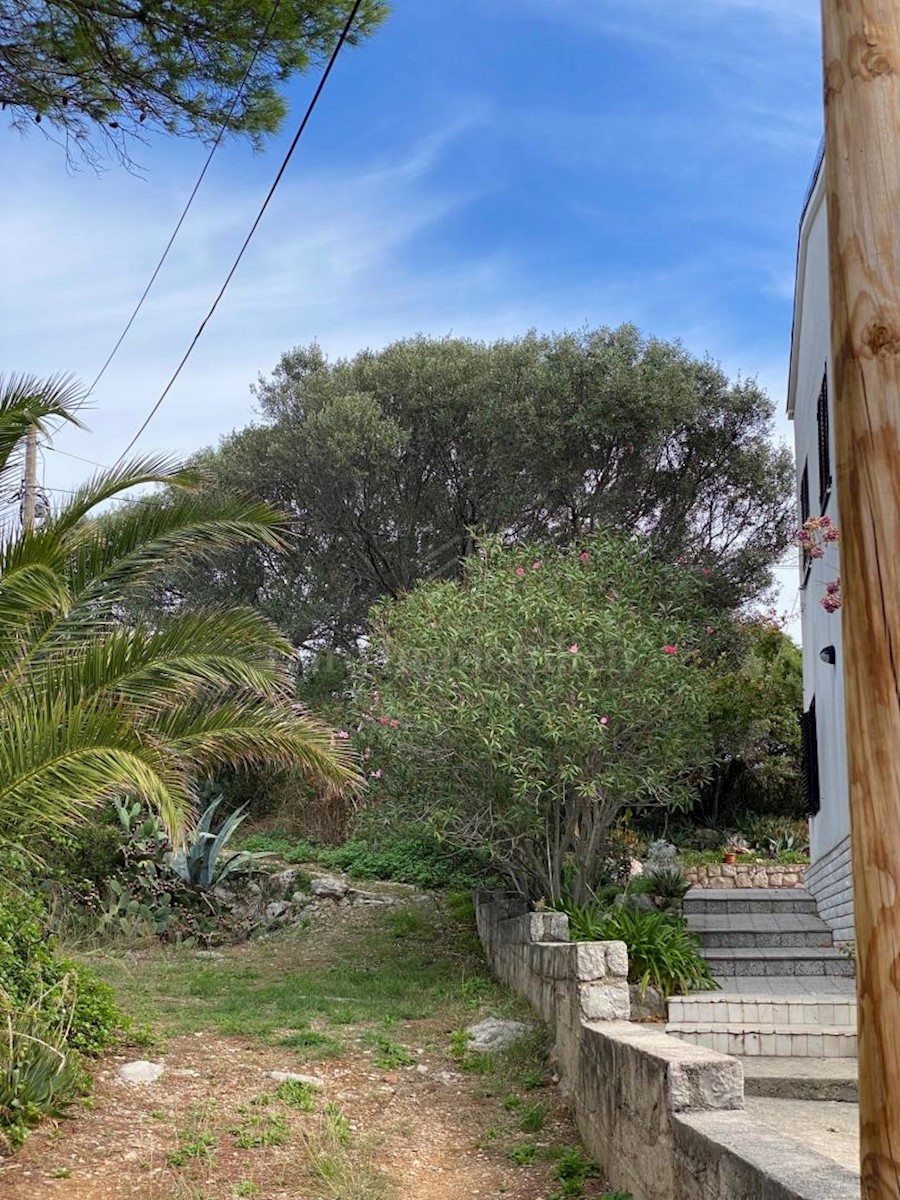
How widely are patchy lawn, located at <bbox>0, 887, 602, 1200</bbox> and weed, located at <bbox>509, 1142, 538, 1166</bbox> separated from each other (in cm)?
2

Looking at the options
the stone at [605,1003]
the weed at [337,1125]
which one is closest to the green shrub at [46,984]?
the weed at [337,1125]

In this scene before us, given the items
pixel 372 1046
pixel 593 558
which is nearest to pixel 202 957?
pixel 372 1046

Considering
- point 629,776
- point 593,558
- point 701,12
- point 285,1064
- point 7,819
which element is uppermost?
point 701,12

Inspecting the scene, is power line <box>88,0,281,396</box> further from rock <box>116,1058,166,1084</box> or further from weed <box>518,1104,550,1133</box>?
weed <box>518,1104,550,1133</box>

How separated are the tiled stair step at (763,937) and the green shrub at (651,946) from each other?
1.25 meters

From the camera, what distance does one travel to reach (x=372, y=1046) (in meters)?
7.80

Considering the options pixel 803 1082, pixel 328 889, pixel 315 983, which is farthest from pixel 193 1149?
pixel 328 889

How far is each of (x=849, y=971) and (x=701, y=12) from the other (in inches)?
290

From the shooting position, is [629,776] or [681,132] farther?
[629,776]

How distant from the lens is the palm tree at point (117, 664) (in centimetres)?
611

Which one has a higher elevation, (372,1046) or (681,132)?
(681,132)

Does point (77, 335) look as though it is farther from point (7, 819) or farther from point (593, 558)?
point (7, 819)

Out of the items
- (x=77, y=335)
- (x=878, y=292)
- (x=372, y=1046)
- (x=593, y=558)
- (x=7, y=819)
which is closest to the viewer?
(x=878, y=292)

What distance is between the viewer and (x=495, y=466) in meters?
19.8
